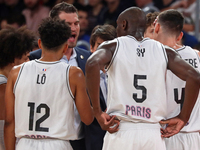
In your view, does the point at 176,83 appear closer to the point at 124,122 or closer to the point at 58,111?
the point at 124,122

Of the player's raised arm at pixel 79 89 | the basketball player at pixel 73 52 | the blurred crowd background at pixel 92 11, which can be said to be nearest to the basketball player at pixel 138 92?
the player's raised arm at pixel 79 89

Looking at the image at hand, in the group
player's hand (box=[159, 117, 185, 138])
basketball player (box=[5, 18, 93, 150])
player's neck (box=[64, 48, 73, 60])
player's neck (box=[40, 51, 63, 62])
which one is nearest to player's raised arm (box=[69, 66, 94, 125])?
basketball player (box=[5, 18, 93, 150])

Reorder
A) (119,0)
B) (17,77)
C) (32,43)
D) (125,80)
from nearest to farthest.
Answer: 1. (125,80)
2. (17,77)
3. (32,43)
4. (119,0)

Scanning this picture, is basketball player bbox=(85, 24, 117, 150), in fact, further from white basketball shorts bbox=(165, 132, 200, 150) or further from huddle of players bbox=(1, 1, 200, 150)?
white basketball shorts bbox=(165, 132, 200, 150)

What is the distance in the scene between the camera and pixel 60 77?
2.97 metres

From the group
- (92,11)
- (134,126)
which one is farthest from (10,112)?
(92,11)

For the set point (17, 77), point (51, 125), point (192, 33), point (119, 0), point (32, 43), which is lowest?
point (51, 125)

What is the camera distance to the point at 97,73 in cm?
271

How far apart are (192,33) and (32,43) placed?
4.83 meters

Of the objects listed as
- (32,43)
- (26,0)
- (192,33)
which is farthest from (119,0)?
(32,43)

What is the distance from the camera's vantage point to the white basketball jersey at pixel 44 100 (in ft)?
9.73

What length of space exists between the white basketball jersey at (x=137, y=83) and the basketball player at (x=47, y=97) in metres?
0.36

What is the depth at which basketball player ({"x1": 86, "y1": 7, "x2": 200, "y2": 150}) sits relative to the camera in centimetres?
282

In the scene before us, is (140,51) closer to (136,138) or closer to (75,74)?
(75,74)
